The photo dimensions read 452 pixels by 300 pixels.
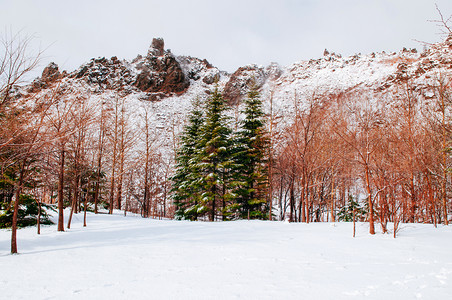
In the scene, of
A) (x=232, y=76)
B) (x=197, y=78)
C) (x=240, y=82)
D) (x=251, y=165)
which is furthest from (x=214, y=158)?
(x=197, y=78)

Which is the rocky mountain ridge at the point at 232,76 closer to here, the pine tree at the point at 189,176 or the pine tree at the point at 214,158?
the pine tree at the point at 189,176

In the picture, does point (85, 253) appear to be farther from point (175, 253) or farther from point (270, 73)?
point (270, 73)

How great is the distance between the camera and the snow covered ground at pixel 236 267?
3680 millimetres

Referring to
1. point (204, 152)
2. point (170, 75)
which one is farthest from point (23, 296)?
point (170, 75)

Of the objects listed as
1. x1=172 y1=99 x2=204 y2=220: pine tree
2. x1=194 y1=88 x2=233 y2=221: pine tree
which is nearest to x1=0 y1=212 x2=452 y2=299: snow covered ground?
x1=194 y1=88 x2=233 y2=221: pine tree

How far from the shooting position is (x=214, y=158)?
16547mm

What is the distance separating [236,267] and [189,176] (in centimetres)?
1270

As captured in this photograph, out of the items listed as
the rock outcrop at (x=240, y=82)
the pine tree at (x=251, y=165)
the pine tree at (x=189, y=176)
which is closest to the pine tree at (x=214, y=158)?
the pine tree at (x=189, y=176)

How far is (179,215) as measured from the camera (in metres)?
18.5

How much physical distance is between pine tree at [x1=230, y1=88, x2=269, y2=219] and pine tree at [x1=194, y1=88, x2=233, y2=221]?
786 mm

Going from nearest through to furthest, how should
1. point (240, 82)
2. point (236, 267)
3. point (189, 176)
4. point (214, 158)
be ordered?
point (236, 267)
point (214, 158)
point (189, 176)
point (240, 82)

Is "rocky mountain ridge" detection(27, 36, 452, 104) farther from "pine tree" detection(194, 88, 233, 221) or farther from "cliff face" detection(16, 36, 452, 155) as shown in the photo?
"pine tree" detection(194, 88, 233, 221)

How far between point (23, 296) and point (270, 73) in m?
70.0

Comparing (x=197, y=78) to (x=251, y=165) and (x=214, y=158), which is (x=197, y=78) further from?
(x=251, y=165)
